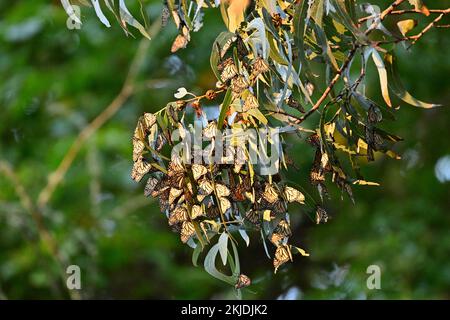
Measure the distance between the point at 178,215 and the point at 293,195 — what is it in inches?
8.7

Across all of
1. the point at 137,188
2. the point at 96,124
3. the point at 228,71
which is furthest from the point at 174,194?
the point at 137,188

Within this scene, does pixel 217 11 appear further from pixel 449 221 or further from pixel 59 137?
pixel 449 221

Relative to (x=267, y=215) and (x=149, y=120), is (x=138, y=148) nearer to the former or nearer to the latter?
(x=149, y=120)

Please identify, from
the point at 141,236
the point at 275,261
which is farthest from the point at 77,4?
the point at 141,236

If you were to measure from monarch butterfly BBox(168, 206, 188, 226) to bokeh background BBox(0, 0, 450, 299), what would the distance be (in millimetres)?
2873

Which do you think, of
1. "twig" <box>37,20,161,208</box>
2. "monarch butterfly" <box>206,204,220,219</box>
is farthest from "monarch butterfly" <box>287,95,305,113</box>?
"twig" <box>37,20,161,208</box>

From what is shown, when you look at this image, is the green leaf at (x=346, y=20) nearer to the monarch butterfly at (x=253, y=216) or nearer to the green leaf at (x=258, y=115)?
the green leaf at (x=258, y=115)

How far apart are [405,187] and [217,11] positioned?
5.23ft

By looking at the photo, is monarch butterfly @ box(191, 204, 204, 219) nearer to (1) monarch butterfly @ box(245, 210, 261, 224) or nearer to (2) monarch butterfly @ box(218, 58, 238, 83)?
(1) monarch butterfly @ box(245, 210, 261, 224)

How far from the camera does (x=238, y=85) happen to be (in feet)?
5.67

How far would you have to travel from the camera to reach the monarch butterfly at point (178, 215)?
5.87 feet

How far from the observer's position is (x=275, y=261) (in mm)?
1797

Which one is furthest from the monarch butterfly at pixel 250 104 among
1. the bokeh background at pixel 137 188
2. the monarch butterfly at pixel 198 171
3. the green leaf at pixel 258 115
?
the bokeh background at pixel 137 188

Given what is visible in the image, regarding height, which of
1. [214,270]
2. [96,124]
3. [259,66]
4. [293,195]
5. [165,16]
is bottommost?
[214,270]
